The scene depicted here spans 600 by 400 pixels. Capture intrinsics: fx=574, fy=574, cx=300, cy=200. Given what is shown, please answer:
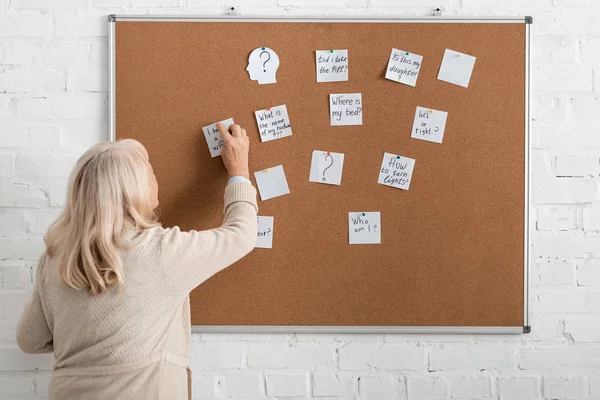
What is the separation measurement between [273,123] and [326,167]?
213 mm

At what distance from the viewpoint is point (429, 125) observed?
1773 millimetres

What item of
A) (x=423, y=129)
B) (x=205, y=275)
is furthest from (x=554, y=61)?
(x=205, y=275)

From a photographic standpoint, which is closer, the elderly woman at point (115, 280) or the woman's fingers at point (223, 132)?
the elderly woman at point (115, 280)

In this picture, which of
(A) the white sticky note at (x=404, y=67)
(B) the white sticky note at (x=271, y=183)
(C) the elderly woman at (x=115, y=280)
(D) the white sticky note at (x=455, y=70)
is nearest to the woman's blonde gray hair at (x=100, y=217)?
(C) the elderly woman at (x=115, y=280)

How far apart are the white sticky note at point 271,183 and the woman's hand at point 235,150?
0.18ft

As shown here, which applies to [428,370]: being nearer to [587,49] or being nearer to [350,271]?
[350,271]

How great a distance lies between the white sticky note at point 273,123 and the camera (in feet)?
5.81

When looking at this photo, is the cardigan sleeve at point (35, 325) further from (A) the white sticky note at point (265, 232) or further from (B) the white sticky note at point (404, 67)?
(B) the white sticky note at point (404, 67)

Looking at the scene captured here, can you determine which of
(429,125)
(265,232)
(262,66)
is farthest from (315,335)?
(262,66)

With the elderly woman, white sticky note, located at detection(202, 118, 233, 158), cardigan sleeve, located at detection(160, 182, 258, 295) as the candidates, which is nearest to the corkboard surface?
white sticky note, located at detection(202, 118, 233, 158)

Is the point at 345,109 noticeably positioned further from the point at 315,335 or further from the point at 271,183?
the point at 315,335

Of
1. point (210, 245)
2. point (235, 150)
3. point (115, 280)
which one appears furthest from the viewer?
point (235, 150)

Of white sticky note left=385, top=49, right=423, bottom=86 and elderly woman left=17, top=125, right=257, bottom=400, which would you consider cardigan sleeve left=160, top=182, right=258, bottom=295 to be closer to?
elderly woman left=17, top=125, right=257, bottom=400

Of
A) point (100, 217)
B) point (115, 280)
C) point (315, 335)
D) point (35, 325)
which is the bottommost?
point (315, 335)
